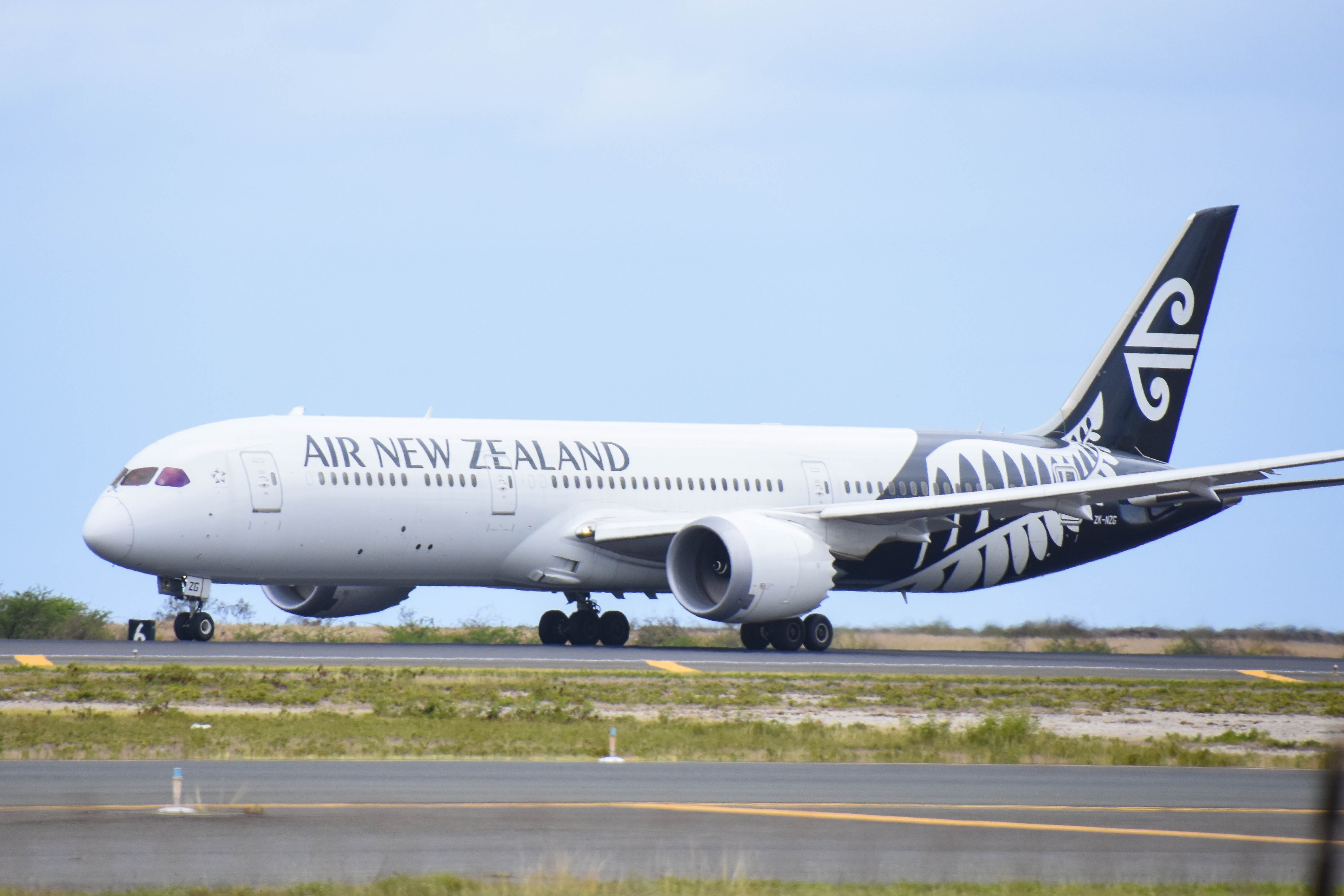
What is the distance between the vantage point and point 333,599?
3784 cm

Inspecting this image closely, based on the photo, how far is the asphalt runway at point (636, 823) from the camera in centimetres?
1079

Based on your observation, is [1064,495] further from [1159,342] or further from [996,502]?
[1159,342]

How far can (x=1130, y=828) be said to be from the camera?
44.2 feet

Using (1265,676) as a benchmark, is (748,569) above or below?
above

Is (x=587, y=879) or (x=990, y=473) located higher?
(x=990, y=473)

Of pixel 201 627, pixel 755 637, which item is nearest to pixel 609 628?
pixel 755 637

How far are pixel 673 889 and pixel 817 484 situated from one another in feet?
99.4

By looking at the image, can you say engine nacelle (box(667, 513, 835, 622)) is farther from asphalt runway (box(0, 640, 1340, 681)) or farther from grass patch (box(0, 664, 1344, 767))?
grass patch (box(0, 664, 1344, 767))

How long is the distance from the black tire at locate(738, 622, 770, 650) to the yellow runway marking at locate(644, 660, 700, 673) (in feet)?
17.5

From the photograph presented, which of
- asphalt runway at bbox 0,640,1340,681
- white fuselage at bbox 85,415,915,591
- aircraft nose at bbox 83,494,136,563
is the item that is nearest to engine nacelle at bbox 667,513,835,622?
asphalt runway at bbox 0,640,1340,681

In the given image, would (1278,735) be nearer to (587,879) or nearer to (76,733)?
(76,733)

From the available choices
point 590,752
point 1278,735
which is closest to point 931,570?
point 1278,735

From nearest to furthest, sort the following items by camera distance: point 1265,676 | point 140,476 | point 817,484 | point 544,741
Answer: point 544,741
point 140,476
point 1265,676
point 817,484

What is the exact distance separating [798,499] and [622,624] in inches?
184
